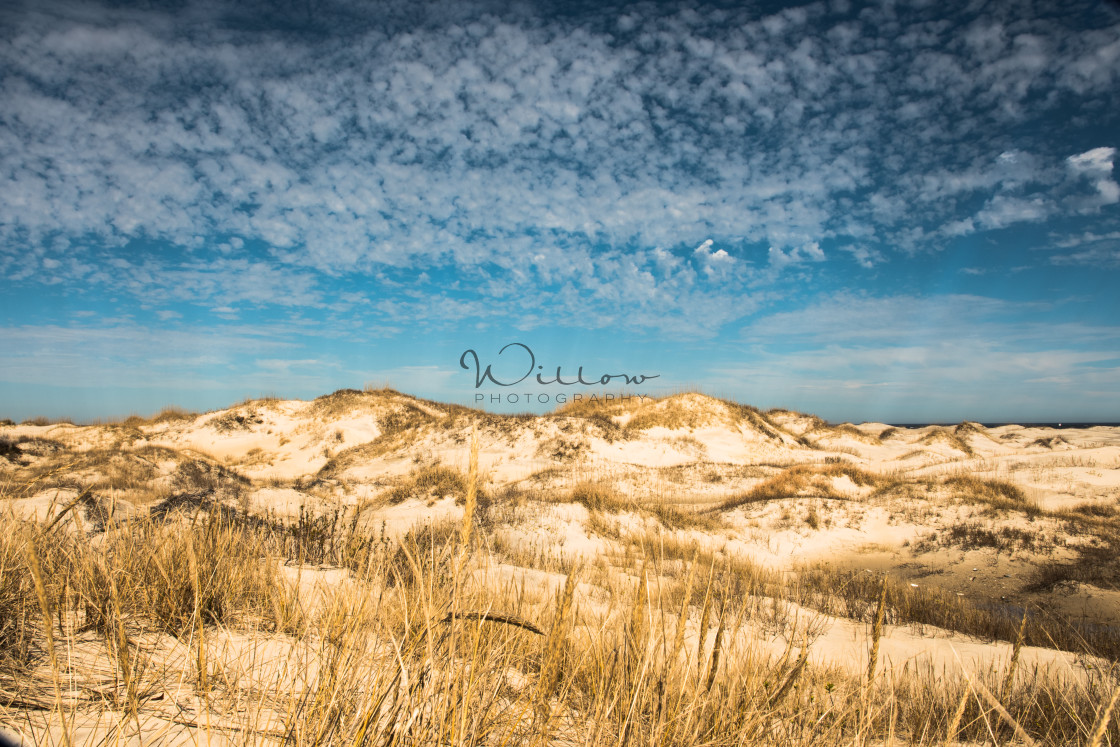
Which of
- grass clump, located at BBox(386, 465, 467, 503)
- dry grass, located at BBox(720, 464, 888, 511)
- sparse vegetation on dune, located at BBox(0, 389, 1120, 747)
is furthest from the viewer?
dry grass, located at BBox(720, 464, 888, 511)

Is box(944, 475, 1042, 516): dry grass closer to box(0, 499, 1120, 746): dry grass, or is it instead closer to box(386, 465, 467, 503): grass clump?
box(0, 499, 1120, 746): dry grass

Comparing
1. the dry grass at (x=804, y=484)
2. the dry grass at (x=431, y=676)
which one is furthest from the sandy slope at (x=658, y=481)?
the dry grass at (x=431, y=676)

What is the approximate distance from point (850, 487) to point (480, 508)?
11072 millimetres

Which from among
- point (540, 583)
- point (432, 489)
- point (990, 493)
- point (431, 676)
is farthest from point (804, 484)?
point (431, 676)

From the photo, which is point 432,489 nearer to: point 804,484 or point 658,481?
point 658,481

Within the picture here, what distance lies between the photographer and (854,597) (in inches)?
280

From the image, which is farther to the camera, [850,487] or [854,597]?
[850,487]

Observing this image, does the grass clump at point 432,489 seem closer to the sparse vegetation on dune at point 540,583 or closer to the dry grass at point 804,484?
the sparse vegetation on dune at point 540,583

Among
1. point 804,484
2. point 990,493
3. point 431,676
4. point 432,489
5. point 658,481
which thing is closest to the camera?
point 431,676

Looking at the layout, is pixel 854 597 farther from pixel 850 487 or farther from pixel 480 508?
pixel 850 487

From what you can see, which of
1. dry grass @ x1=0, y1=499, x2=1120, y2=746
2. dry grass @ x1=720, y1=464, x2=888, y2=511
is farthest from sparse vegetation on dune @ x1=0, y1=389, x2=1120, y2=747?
dry grass @ x1=720, y1=464, x2=888, y2=511

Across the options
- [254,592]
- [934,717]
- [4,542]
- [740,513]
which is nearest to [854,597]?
[934,717]

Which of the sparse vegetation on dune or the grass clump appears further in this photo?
the grass clump

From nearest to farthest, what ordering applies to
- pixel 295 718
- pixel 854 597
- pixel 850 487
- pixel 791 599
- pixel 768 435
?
pixel 295 718
pixel 791 599
pixel 854 597
pixel 850 487
pixel 768 435
